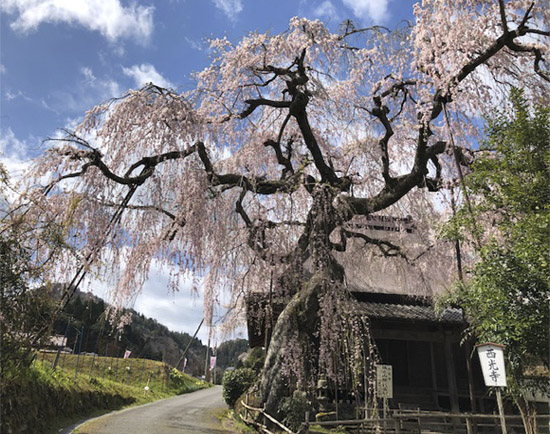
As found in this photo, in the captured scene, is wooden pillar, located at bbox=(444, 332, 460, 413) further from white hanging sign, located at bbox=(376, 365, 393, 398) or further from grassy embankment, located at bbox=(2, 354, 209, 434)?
grassy embankment, located at bbox=(2, 354, 209, 434)

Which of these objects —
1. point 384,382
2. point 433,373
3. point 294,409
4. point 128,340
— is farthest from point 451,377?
point 128,340

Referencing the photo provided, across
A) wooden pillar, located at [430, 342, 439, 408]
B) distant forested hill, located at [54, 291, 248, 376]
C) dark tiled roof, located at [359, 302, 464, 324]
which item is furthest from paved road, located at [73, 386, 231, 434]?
distant forested hill, located at [54, 291, 248, 376]

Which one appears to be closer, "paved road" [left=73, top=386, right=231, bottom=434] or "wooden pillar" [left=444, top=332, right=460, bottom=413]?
"paved road" [left=73, top=386, right=231, bottom=434]

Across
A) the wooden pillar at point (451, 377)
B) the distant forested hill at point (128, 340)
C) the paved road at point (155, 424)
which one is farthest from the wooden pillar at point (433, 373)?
the distant forested hill at point (128, 340)

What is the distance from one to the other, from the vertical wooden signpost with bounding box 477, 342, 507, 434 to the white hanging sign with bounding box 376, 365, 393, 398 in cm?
253

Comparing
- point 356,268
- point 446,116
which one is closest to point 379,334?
point 356,268

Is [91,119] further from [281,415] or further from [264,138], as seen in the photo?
[281,415]

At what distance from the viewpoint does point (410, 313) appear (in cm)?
1310

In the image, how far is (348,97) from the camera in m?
11.2

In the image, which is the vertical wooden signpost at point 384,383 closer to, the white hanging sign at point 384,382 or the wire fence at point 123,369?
the white hanging sign at point 384,382

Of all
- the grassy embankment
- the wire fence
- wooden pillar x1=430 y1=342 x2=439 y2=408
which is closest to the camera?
the grassy embankment

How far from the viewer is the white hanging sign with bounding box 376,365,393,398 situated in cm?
881

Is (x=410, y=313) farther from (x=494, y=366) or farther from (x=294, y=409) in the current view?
(x=494, y=366)

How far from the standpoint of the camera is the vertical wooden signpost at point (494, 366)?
654 cm
